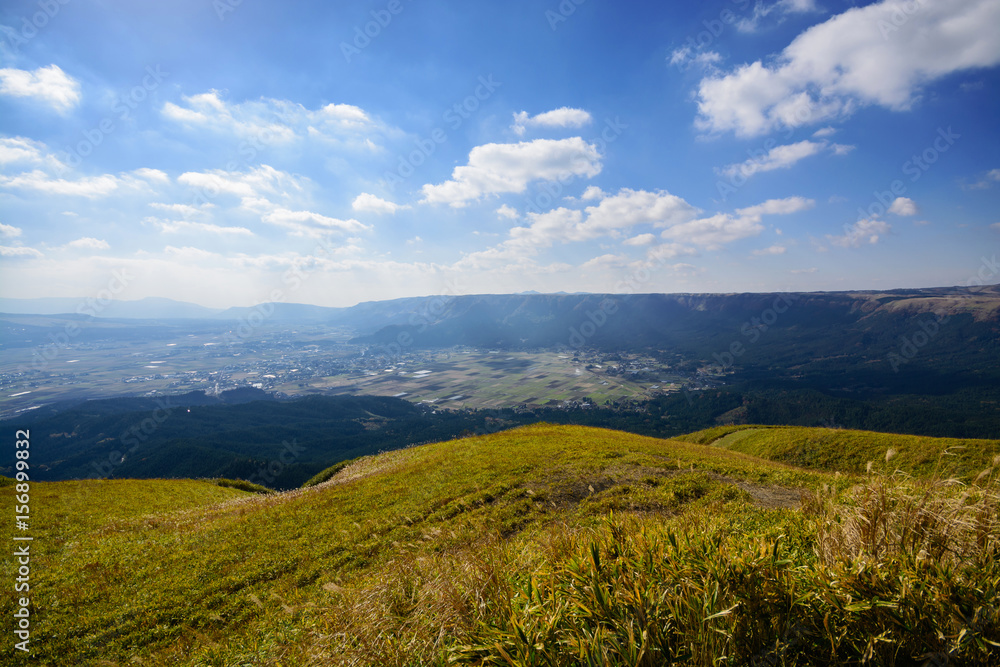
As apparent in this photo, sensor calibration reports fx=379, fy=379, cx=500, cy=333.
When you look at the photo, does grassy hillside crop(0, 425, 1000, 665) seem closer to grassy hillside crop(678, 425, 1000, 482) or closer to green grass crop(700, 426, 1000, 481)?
green grass crop(700, 426, 1000, 481)

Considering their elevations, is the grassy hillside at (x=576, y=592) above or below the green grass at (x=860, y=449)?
above

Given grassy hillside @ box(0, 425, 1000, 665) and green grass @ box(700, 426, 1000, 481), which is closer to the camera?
grassy hillside @ box(0, 425, 1000, 665)

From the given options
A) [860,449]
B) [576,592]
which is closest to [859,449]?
[860,449]

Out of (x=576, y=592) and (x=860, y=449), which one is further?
(x=860, y=449)

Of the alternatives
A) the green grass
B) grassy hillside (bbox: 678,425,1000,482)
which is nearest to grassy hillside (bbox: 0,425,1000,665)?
the green grass

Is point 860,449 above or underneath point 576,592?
underneath

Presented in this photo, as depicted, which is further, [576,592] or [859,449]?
[859,449]

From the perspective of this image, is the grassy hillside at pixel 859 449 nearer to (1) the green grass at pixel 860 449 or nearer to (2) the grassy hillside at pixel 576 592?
(1) the green grass at pixel 860 449

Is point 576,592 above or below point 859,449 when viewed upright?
above

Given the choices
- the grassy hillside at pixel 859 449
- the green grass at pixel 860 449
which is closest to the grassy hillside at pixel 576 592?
the green grass at pixel 860 449

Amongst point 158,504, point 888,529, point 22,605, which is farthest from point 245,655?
point 158,504

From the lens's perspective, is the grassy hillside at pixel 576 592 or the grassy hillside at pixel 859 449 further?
the grassy hillside at pixel 859 449

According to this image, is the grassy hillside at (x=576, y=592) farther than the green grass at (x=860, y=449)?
No

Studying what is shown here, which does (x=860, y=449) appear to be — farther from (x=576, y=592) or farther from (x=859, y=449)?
(x=576, y=592)
